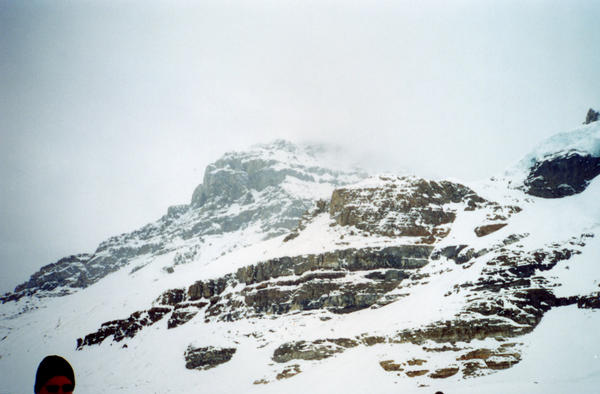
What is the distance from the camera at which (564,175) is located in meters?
68.9

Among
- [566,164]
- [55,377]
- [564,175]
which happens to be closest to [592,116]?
[566,164]

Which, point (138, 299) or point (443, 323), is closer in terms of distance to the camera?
point (443, 323)

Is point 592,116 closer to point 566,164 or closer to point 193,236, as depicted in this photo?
point 566,164

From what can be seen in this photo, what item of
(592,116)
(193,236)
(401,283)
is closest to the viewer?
(401,283)

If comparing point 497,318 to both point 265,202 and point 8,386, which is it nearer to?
point 8,386

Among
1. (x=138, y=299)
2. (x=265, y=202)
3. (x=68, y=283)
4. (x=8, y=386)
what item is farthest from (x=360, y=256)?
(x=68, y=283)

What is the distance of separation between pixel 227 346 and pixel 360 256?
2795 centimetres

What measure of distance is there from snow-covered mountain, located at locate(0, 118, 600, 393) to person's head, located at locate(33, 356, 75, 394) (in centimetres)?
3011

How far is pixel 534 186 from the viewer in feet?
239

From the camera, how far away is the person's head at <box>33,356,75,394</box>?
3822mm

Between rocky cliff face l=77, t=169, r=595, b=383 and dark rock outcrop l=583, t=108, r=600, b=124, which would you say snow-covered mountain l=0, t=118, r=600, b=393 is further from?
dark rock outcrop l=583, t=108, r=600, b=124

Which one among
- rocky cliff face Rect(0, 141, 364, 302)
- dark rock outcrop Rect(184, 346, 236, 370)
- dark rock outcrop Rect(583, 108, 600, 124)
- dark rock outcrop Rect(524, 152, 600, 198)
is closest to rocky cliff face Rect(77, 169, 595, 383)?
dark rock outcrop Rect(184, 346, 236, 370)

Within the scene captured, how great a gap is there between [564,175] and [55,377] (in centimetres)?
8517

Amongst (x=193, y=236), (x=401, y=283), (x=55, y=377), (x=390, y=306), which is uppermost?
(x=55, y=377)
